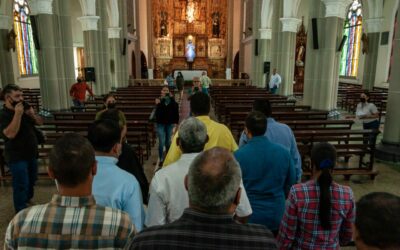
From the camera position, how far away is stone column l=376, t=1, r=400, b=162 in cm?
722

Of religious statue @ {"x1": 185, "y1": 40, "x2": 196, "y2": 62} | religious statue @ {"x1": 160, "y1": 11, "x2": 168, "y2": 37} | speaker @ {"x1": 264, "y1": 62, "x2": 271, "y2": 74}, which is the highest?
religious statue @ {"x1": 160, "y1": 11, "x2": 168, "y2": 37}

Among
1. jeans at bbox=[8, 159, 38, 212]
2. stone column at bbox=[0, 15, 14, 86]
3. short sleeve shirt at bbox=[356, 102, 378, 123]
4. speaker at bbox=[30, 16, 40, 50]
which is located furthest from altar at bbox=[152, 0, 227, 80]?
jeans at bbox=[8, 159, 38, 212]

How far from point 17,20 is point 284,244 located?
2114cm

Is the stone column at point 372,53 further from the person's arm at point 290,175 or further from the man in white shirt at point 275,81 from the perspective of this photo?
the person's arm at point 290,175

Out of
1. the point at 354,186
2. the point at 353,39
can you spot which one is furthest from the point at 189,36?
the point at 354,186

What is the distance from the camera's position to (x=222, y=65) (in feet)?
106

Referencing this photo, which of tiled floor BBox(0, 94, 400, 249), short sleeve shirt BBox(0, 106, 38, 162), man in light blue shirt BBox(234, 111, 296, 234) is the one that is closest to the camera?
man in light blue shirt BBox(234, 111, 296, 234)

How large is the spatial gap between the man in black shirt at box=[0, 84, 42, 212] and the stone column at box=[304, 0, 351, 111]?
9545mm

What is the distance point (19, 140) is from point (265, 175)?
11.2 feet

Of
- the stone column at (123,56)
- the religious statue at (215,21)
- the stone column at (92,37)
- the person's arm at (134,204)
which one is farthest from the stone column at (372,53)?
the person's arm at (134,204)

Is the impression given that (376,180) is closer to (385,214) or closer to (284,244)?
(284,244)

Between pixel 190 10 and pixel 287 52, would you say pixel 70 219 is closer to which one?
pixel 287 52

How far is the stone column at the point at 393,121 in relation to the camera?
7.22 meters

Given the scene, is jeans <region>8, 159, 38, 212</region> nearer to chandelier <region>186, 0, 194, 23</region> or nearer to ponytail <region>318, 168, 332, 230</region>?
ponytail <region>318, 168, 332, 230</region>
